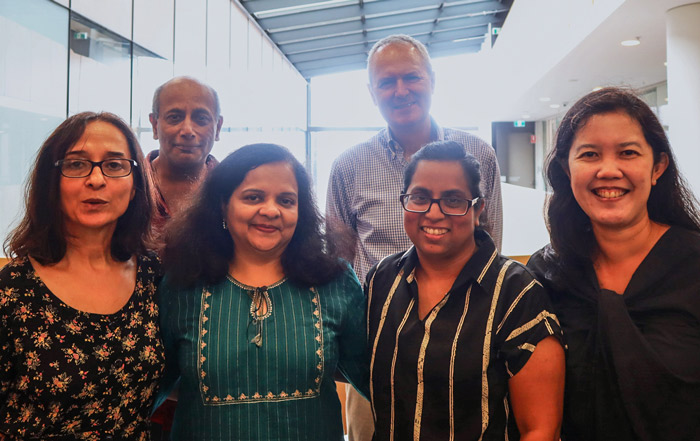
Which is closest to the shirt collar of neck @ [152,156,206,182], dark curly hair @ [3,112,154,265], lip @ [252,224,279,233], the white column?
lip @ [252,224,279,233]

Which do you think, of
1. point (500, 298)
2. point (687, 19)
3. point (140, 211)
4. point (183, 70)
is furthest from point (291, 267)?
point (183, 70)

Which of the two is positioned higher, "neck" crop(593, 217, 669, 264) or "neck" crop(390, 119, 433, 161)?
"neck" crop(390, 119, 433, 161)

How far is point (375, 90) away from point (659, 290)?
154 centimetres

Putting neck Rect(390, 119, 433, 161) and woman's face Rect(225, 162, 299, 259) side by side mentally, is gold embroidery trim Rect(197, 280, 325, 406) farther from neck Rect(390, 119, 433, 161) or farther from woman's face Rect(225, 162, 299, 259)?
neck Rect(390, 119, 433, 161)

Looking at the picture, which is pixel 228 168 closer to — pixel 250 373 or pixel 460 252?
pixel 250 373

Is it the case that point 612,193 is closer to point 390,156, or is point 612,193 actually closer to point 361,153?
point 390,156

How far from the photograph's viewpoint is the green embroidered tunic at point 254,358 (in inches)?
66.8

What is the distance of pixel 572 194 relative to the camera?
1.90 metres

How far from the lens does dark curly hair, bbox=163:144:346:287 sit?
1864mm

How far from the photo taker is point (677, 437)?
154 centimetres

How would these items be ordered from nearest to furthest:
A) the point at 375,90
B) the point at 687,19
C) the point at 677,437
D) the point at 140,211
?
1. the point at 677,437
2. the point at 140,211
3. the point at 375,90
4. the point at 687,19

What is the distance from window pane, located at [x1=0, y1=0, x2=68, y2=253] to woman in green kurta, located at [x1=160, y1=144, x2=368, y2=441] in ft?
10.3

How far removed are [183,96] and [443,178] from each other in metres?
1.49

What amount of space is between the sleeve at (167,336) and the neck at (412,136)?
1.29 meters
